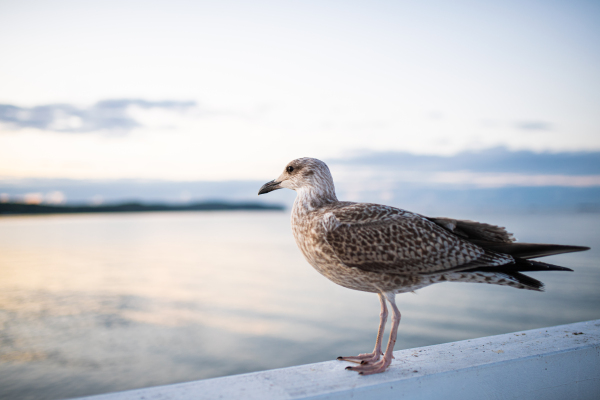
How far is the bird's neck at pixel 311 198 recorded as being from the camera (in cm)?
372

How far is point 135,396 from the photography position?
8.48 feet

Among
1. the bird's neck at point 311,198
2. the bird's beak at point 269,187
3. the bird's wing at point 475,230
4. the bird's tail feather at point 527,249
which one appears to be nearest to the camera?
the bird's tail feather at point 527,249

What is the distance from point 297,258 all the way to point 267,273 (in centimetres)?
480

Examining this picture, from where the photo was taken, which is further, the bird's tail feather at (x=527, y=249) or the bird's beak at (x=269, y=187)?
the bird's beak at (x=269, y=187)

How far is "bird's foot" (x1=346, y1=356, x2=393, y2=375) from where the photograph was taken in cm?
300

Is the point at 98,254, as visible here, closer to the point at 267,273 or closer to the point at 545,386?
the point at 267,273

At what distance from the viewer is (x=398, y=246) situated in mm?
3320

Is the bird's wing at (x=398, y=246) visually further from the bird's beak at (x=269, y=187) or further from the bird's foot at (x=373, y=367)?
the bird's beak at (x=269, y=187)

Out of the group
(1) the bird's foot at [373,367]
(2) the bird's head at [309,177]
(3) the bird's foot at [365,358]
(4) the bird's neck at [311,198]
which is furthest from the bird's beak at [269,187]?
(1) the bird's foot at [373,367]

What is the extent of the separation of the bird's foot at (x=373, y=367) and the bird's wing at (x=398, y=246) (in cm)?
64

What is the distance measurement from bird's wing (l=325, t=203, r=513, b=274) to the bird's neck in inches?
12.4

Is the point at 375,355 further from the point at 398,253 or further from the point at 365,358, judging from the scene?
the point at 398,253

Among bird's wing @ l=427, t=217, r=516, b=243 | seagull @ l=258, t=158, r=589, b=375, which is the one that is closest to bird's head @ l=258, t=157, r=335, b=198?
seagull @ l=258, t=158, r=589, b=375

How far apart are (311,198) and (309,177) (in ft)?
0.63
